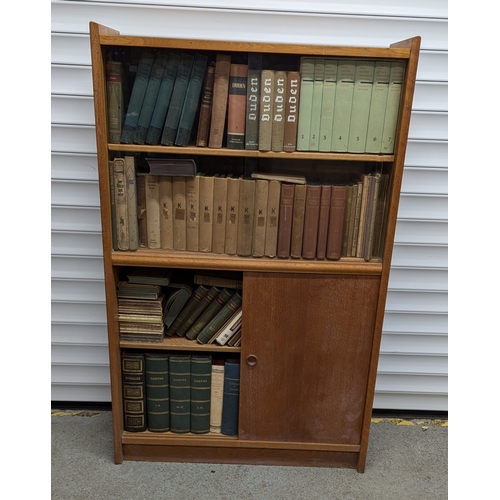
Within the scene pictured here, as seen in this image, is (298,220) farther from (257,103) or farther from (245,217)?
(257,103)

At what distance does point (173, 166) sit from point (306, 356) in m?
0.91

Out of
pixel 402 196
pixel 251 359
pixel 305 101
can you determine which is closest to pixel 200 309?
pixel 251 359

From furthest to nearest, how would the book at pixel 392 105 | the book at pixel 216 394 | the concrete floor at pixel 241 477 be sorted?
1. the book at pixel 216 394
2. the concrete floor at pixel 241 477
3. the book at pixel 392 105

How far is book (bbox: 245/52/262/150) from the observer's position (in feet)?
5.76

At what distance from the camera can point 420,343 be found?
8.09ft

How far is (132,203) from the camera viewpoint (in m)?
1.91

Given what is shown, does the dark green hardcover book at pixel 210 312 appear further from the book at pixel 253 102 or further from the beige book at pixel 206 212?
the book at pixel 253 102

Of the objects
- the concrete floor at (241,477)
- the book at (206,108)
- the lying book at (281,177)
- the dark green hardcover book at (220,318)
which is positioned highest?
the book at (206,108)

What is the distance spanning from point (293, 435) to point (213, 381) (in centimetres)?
41

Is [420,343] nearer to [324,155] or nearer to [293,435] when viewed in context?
[293,435]

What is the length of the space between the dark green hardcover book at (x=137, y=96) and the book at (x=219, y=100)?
24cm

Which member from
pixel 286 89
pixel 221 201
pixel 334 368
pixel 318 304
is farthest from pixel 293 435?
pixel 286 89

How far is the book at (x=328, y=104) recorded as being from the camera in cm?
175

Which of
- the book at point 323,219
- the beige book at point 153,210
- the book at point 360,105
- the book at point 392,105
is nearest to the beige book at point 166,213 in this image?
the beige book at point 153,210
